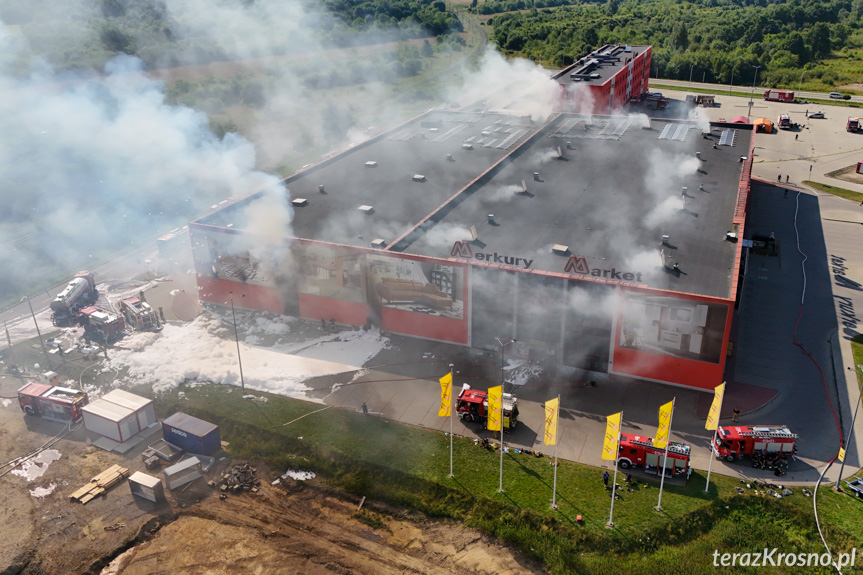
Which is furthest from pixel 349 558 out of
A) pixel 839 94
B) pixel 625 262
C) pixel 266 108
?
pixel 839 94

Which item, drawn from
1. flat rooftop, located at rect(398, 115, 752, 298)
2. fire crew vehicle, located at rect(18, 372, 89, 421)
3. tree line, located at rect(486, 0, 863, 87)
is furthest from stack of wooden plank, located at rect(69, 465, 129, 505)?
tree line, located at rect(486, 0, 863, 87)

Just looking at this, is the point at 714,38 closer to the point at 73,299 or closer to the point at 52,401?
the point at 73,299

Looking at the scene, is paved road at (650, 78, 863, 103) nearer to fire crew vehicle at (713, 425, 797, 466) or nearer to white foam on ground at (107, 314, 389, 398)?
fire crew vehicle at (713, 425, 797, 466)

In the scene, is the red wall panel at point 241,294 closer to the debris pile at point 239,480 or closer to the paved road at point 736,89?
the debris pile at point 239,480

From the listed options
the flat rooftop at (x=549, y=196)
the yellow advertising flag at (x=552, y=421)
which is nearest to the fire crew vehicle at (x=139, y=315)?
the flat rooftop at (x=549, y=196)

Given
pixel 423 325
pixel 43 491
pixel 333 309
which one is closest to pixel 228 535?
pixel 43 491

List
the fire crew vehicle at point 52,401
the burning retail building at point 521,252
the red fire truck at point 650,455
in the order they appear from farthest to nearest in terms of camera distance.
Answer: the burning retail building at point 521,252 < the fire crew vehicle at point 52,401 < the red fire truck at point 650,455

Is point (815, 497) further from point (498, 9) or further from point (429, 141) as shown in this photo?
point (498, 9)
